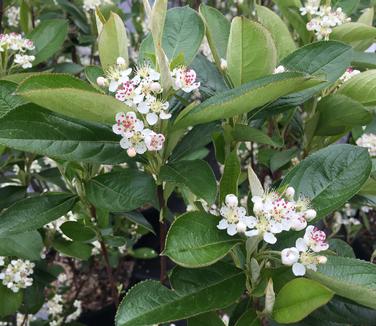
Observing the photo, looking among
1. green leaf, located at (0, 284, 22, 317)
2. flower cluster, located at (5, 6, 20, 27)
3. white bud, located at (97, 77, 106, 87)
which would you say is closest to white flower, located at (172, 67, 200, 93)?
white bud, located at (97, 77, 106, 87)

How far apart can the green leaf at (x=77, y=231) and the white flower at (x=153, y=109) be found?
1.48 ft

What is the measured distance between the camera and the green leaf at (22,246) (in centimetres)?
112

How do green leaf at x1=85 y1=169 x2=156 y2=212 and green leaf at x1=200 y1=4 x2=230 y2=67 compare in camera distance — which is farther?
green leaf at x1=200 y1=4 x2=230 y2=67

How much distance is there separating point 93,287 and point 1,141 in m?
1.67

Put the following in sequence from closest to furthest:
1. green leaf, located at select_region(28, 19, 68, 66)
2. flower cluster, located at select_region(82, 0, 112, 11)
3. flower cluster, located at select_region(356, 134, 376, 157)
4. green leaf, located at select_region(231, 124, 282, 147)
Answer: green leaf, located at select_region(231, 124, 282, 147) → green leaf, located at select_region(28, 19, 68, 66) → flower cluster, located at select_region(356, 134, 376, 157) → flower cluster, located at select_region(82, 0, 112, 11)

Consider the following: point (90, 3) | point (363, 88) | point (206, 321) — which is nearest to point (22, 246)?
point (206, 321)

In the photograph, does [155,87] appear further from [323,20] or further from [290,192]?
[323,20]

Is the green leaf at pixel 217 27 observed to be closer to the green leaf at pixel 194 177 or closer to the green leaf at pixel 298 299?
the green leaf at pixel 194 177

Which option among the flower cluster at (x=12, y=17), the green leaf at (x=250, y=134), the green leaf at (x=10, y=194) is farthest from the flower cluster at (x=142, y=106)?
the flower cluster at (x=12, y=17)

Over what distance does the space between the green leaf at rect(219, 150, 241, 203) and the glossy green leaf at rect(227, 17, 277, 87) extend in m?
0.14

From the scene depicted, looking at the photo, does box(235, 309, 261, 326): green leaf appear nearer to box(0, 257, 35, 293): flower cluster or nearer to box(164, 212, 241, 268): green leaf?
box(164, 212, 241, 268): green leaf

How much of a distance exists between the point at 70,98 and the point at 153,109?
0.12 meters

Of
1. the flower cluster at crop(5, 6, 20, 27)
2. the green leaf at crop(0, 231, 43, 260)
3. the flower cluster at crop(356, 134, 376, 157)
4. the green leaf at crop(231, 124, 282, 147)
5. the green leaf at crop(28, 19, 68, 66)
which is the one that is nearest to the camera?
the green leaf at crop(231, 124, 282, 147)

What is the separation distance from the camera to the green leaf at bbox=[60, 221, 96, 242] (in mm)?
1119
